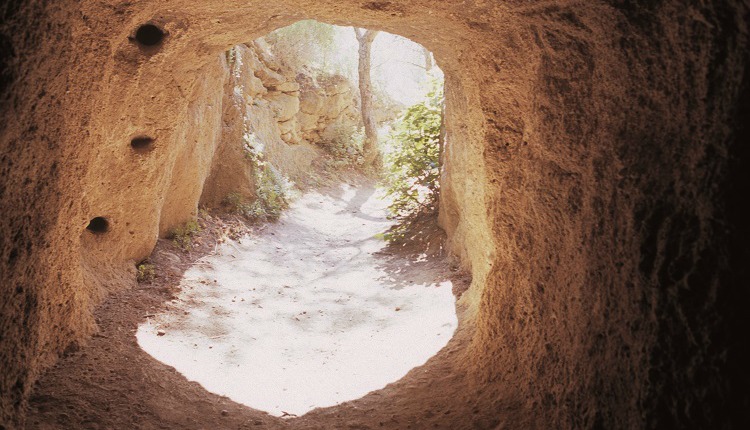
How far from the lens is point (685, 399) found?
1597 millimetres

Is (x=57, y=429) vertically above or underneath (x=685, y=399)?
underneath

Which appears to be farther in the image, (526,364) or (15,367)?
(526,364)

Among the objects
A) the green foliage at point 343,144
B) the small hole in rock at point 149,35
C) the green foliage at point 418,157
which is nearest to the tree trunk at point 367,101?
the green foliage at point 343,144

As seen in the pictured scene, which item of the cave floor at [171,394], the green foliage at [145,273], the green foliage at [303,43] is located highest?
the green foliage at [303,43]

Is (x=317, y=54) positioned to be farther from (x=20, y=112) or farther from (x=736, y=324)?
(x=736, y=324)

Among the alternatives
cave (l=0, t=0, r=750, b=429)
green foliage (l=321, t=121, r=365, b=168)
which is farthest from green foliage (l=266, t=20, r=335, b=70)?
cave (l=0, t=0, r=750, b=429)

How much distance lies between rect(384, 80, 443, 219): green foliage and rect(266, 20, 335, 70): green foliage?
7499 millimetres

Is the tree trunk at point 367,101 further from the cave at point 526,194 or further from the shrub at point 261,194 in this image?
the cave at point 526,194

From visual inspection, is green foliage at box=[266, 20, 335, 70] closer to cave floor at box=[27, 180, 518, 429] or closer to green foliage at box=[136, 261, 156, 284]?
green foliage at box=[136, 261, 156, 284]

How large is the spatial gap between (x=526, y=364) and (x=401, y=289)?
3.38m

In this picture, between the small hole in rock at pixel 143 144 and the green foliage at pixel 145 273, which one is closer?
the small hole in rock at pixel 143 144

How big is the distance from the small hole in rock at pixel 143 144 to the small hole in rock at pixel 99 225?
869 millimetres

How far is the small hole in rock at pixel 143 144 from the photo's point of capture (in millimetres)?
5145

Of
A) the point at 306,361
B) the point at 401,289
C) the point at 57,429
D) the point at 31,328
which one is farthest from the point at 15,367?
the point at 401,289
